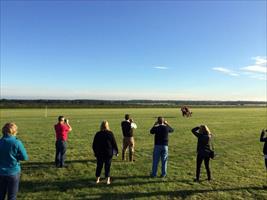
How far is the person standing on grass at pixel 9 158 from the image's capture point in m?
7.14

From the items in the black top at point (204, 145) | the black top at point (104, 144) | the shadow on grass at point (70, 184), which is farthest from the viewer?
the black top at point (204, 145)

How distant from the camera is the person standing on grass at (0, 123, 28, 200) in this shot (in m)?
7.14

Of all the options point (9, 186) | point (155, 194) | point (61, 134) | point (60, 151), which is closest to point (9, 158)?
point (9, 186)

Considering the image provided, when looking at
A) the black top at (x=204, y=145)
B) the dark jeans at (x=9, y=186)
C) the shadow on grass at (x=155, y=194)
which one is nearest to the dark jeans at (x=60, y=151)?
the shadow on grass at (x=155, y=194)

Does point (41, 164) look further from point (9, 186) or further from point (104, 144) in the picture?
point (9, 186)

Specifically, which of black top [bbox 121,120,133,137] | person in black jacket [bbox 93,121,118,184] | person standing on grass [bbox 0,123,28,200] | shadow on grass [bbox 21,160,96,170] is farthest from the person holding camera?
person standing on grass [bbox 0,123,28,200]

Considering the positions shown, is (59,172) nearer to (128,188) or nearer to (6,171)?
(128,188)

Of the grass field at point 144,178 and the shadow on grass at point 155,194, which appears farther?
the grass field at point 144,178

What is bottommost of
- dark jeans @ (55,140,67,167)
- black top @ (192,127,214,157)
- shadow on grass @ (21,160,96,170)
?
shadow on grass @ (21,160,96,170)

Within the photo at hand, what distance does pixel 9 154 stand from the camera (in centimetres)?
718

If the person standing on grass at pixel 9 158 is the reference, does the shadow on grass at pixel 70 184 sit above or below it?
below

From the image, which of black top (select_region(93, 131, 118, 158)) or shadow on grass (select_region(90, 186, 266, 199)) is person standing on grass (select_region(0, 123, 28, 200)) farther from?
black top (select_region(93, 131, 118, 158))

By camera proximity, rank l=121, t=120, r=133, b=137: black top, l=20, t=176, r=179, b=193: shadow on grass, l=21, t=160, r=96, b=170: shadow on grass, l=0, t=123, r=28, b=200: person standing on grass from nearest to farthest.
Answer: l=0, t=123, r=28, b=200: person standing on grass → l=20, t=176, r=179, b=193: shadow on grass → l=21, t=160, r=96, b=170: shadow on grass → l=121, t=120, r=133, b=137: black top

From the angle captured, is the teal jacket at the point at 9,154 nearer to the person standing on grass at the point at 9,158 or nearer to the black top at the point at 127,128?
the person standing on grass at the point at 9,158
